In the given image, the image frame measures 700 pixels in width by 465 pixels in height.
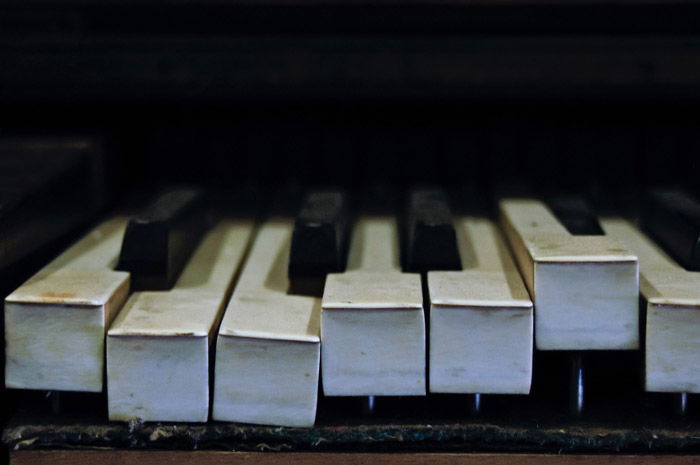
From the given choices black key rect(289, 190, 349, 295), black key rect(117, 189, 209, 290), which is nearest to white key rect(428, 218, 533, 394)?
black key rect(289, 190, 349, 295)

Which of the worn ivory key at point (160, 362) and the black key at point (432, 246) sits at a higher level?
the black key at point (432, 246)

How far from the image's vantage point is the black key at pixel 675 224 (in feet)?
2.27

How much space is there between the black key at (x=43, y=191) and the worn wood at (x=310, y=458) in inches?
6.8

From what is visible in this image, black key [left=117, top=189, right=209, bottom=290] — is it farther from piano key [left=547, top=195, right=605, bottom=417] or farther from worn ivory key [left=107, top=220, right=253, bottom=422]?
piano key [left=547, top=195, right=605, bottom=417]

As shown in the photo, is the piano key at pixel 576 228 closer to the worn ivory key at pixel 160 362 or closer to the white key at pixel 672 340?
the white key at pixel 672 340

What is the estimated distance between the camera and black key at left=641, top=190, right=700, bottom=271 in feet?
2.27

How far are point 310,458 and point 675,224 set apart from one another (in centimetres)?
40

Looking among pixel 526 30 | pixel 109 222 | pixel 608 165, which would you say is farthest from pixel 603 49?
pixel 109 222

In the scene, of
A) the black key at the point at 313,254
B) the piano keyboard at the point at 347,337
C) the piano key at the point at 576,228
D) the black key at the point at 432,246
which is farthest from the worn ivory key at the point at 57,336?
the piano key at the point at 576,228

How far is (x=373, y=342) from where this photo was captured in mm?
603

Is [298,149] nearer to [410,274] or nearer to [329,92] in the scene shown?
[329,92]

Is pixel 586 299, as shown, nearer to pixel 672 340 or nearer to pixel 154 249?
pixel 672 340

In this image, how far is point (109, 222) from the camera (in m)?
0.85

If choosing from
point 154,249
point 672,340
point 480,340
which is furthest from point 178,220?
point 672,340
